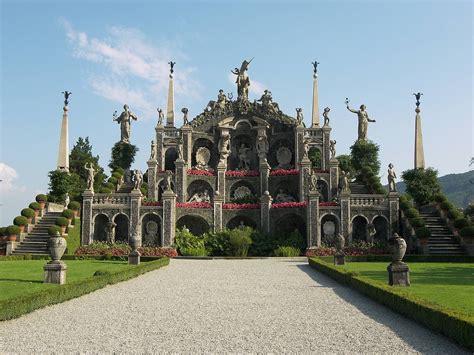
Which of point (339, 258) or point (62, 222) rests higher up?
point (62, 222)

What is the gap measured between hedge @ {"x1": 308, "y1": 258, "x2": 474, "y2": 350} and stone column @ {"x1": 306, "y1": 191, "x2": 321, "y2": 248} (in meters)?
22.9

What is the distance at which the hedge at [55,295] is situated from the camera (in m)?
12.6

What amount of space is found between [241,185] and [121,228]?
12986 mm

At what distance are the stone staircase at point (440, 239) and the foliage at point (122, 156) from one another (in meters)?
31.5

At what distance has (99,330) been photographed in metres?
11.7

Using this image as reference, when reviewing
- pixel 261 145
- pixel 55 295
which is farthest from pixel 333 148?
pixel 55 295

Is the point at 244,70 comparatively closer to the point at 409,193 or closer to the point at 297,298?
the point at 409,193

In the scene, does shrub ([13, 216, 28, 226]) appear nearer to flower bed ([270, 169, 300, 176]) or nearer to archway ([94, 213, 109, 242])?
archway ([94, 213, 109, 242])

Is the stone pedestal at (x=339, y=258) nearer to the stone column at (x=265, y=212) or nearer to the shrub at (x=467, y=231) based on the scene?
the shrub at (x=467, y=231)

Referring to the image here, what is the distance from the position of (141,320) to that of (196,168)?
135ft

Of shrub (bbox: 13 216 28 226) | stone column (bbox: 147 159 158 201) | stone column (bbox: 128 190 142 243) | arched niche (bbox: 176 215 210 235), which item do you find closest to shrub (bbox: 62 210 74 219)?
→ shrub (bbox: 13 216 28 226)

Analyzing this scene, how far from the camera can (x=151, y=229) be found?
4409cm

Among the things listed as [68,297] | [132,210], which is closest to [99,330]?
[68,297]

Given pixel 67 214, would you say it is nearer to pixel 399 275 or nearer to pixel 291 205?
pixel 291 205
